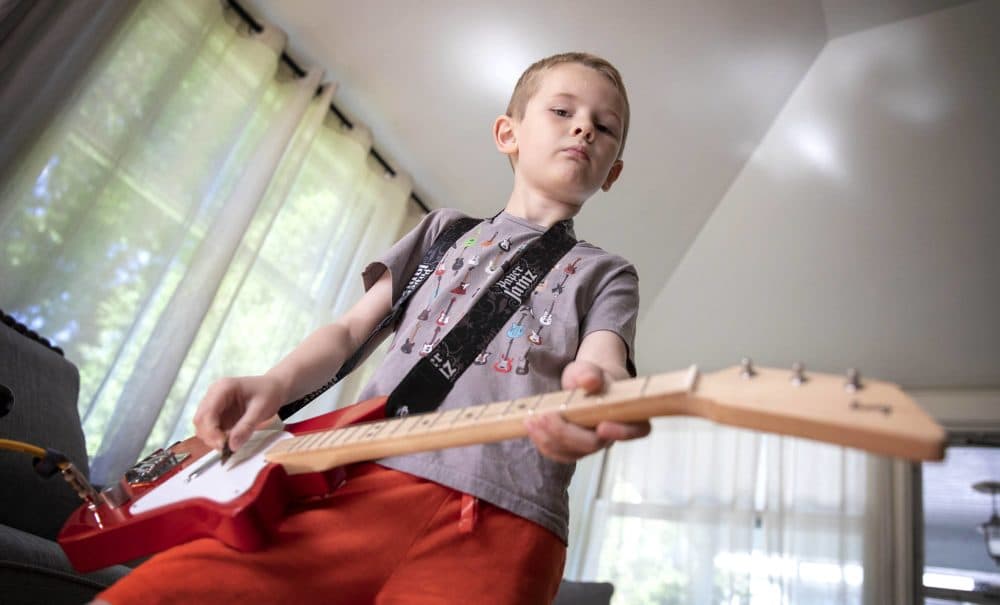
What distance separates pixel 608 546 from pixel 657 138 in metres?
2.40

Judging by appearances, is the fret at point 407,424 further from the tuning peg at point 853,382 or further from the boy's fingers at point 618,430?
the tuning peg at point 853,382

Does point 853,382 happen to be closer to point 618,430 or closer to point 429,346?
point 618,430

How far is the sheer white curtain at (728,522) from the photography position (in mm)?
3689

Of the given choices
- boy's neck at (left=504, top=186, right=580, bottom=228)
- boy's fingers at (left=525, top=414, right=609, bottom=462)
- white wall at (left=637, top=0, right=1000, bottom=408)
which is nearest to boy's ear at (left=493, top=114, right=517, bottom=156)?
boy's neck at (left=504, top=186, right=580, bottom=228)

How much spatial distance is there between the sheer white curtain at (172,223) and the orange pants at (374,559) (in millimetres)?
1627

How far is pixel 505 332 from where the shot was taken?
0.90m

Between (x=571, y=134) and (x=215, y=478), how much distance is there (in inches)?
26.1

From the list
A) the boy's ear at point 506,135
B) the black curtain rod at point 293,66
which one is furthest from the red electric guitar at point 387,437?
the black curtain rod at point 293,66

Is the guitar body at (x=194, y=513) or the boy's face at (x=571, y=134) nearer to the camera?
the guitar body at (x=194, y=513)

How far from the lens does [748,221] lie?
3652 mm

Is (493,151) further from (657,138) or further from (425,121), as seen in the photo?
(657,138)

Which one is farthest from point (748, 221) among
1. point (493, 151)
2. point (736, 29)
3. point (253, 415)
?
point (253, 415)

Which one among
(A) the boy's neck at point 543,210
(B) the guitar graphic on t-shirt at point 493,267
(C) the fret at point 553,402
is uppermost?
(A) the boy's neck at point 543,210

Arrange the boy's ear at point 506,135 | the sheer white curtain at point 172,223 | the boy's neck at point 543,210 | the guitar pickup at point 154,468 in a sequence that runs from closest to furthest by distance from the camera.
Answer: the guitar pickup at point 154,468, the boy's neck at point 543,210, the boy's ear at point 506,135, the sheer white curtain at point 172,223
